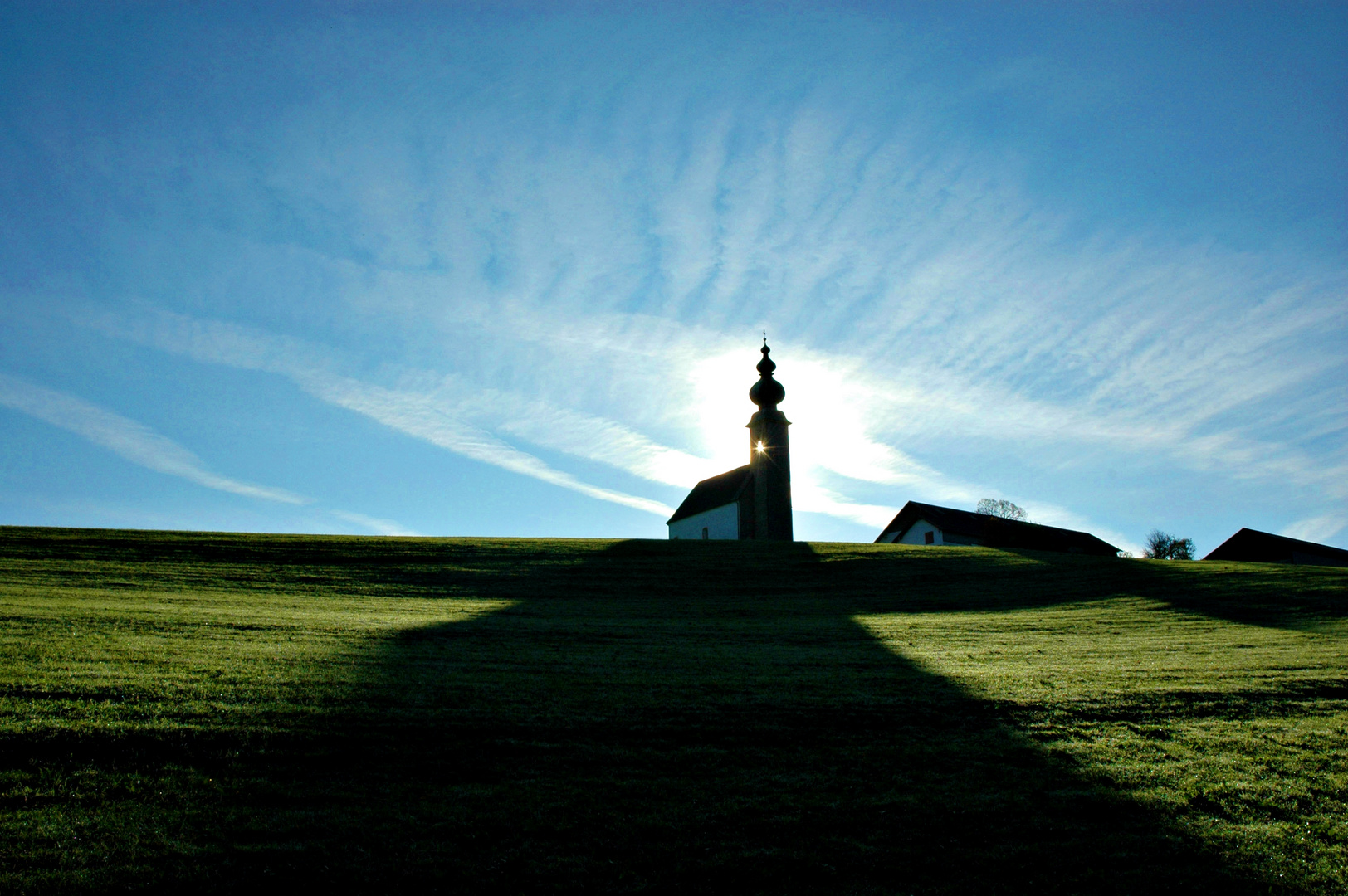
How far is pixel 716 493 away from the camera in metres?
60.8

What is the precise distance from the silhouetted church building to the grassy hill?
35069mm

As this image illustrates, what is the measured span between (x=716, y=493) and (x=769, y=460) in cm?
847

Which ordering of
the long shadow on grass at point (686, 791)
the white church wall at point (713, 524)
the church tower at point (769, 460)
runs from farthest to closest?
the white church wall at point (713, 524), the church tower at point (769, 460), the long shadow on grass at point (686, 791)

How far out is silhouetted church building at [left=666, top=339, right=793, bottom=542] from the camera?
52656 mm

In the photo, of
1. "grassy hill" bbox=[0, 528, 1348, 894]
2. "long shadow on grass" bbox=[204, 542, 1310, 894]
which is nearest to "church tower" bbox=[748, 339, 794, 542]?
"grassy hill" bbox=[0, 528, 1348, 894]

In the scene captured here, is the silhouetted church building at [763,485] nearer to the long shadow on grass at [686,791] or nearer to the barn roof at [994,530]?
the barn roof at [994,530]

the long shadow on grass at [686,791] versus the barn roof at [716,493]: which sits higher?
the barn roof at [716,493]

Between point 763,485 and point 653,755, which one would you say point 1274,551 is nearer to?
point 763,485

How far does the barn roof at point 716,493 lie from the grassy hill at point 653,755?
3915 centimetres

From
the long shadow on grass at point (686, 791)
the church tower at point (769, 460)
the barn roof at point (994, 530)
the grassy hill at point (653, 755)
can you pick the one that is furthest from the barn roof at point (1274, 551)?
the long shadow on grass at point (686, 791)

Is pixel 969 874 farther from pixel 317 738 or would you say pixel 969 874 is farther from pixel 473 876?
pixel 317 738

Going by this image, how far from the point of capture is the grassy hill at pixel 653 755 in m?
6.00

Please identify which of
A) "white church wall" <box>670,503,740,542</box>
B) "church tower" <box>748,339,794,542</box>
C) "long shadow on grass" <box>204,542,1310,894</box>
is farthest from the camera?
"white church wall" <box>670,503,740,542</box>

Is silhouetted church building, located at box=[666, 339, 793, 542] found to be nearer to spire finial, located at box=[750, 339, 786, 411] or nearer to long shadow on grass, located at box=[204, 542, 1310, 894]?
spire finial, located at box=[750, 339, 786, 411]
